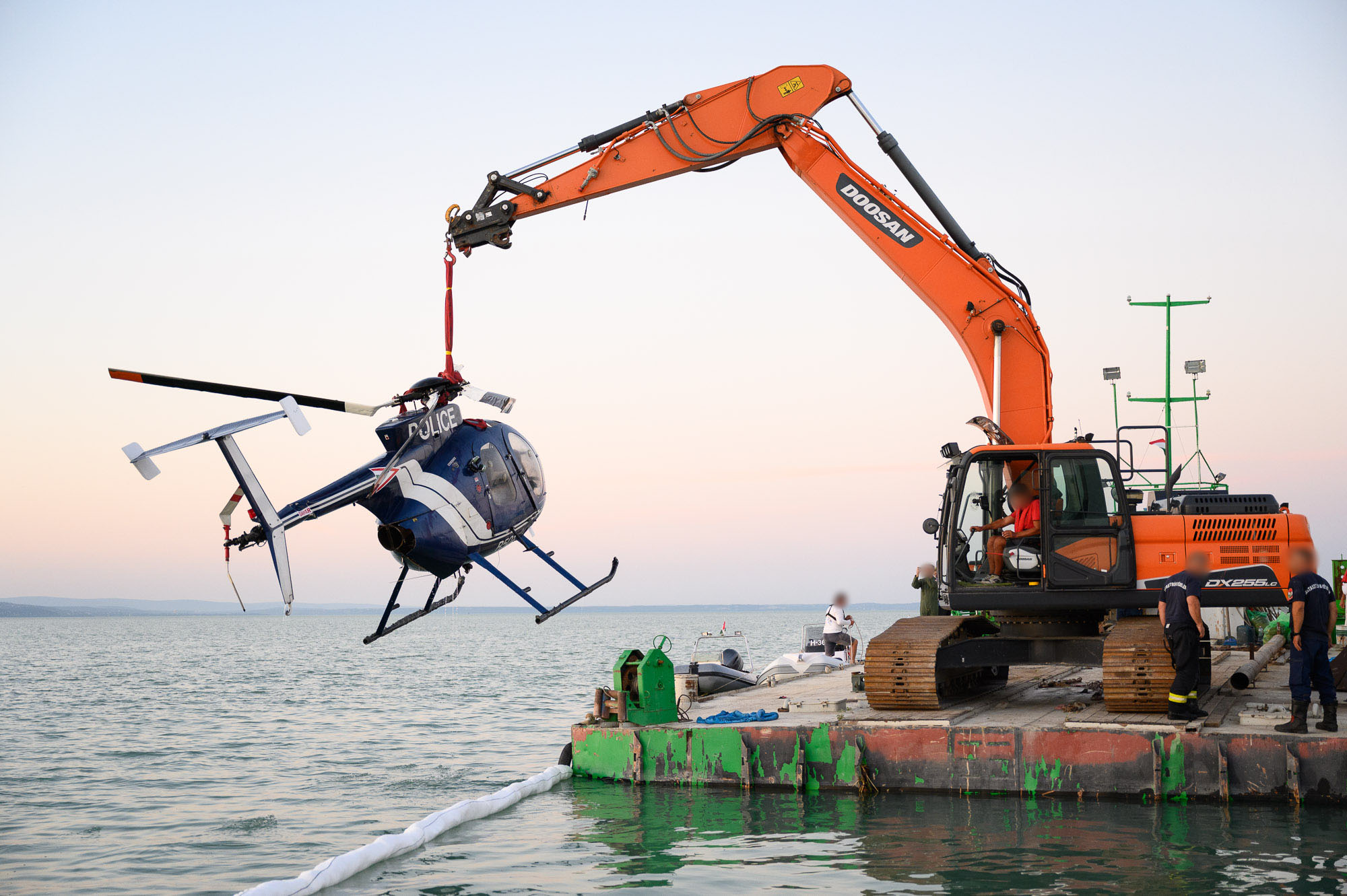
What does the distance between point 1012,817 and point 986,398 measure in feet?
16.6

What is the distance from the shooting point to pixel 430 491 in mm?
13688

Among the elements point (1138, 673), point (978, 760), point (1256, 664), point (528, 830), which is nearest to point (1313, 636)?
point (1138, 673)

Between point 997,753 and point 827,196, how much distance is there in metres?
7.03

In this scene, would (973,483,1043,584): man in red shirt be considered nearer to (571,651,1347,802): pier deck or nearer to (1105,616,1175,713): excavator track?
(1105,616,1175,713): excavator track

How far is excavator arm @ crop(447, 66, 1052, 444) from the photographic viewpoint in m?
13.5

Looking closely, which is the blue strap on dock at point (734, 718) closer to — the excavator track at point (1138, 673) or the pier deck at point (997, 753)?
the pier deck at point (997, 753)

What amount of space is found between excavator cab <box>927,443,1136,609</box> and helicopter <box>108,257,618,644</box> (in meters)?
4.59

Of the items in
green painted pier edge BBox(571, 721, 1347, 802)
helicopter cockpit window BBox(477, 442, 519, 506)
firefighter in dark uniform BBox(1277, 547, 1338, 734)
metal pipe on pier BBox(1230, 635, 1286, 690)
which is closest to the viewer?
green painted pier edge BBox(571, 721, 1347, 802)

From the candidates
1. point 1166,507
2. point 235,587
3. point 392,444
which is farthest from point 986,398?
point 235,587

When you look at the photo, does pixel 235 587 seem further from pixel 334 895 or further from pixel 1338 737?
pixel 1338 737

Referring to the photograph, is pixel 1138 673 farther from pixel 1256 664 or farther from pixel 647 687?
pixel 1256 664

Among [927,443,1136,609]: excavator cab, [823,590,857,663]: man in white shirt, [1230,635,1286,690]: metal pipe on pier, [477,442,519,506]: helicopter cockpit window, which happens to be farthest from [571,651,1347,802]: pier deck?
[823,590,857,663]: man in white shirt

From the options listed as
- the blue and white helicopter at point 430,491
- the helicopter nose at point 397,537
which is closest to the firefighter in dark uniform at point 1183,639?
the blue and white helicopter at point 430,491

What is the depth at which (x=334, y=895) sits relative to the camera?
29.0 ft
